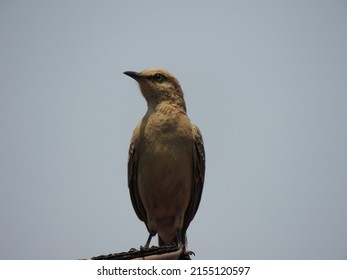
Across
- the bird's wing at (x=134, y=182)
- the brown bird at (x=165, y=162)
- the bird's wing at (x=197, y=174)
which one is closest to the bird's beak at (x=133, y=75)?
the brown bird at (x=165, y=162)

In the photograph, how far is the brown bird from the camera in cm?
988

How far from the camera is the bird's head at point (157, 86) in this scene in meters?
10.5

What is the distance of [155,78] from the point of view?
1059cm

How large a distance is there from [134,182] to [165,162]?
91 cm

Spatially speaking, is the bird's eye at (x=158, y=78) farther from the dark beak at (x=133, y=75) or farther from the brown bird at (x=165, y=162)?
the dark beak at (x=133, y=75)

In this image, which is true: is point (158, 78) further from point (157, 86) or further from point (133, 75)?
point (133, 75)

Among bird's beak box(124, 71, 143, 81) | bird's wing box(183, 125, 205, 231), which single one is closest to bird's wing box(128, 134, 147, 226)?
bird's wing box(183, 125, 205, 231)

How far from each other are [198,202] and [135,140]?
5.41 feet

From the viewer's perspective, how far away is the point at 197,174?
1039 centimetres

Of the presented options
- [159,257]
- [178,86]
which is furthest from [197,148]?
[159,257]
